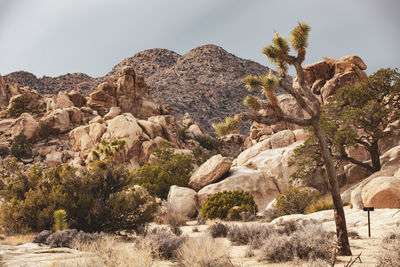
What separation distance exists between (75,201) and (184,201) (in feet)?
37.2

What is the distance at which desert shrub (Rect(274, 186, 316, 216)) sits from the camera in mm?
17297

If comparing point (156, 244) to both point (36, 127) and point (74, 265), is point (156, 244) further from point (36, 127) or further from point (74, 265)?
point (36, 127)

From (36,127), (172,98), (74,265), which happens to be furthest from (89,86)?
(74,265)

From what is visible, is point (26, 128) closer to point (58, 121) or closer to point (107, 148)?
point (58, 121)

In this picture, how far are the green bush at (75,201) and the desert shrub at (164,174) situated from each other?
→ 35.1 ft

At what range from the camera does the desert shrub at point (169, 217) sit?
1678 centimetres

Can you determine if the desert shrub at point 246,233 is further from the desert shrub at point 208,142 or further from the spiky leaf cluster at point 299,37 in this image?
the desert shrub at point 208,142

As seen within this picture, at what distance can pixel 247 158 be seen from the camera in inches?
1116

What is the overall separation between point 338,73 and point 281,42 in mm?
31205

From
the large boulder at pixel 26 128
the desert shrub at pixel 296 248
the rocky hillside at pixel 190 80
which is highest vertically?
the rocky hillside at pixel 190 80

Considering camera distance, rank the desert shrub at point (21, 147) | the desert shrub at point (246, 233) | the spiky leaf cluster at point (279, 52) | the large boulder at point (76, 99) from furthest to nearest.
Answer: the large boulder at point (76, 99) → the desert shrub at point (21, 147) → the desert shrub at point (246, 233) → the spiky leaf cluster at point (279, 52)

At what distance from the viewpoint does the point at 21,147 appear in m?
44.3

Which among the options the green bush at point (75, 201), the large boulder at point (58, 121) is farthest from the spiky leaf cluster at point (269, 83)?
the large boulder at point (58, 121)

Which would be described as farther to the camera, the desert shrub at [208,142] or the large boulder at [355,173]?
the desert shrub at [208,142]
